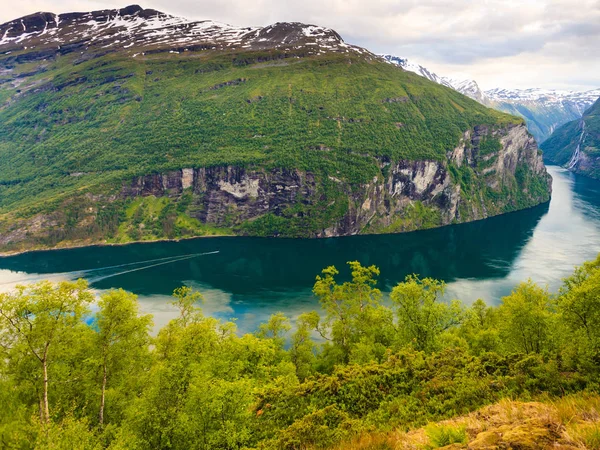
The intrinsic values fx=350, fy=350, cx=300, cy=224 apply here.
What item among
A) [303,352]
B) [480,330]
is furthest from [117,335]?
[480,330]

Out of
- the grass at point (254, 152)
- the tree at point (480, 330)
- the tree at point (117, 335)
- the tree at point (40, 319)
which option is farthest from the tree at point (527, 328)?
the grass at point (254, 152)

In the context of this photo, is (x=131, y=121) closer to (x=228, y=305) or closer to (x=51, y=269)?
(x=51, y=269)

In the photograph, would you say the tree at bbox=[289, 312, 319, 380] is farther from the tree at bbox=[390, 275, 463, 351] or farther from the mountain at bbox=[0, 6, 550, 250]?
the mountain at bbox=[0, 6, 550, 250]

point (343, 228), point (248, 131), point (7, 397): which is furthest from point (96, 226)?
point (7, 397)

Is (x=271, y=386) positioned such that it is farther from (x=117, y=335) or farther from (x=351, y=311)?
(x=351, y=311)

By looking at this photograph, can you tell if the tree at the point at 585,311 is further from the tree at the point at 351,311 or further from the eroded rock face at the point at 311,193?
the eroded rock face at the point at 311,193
